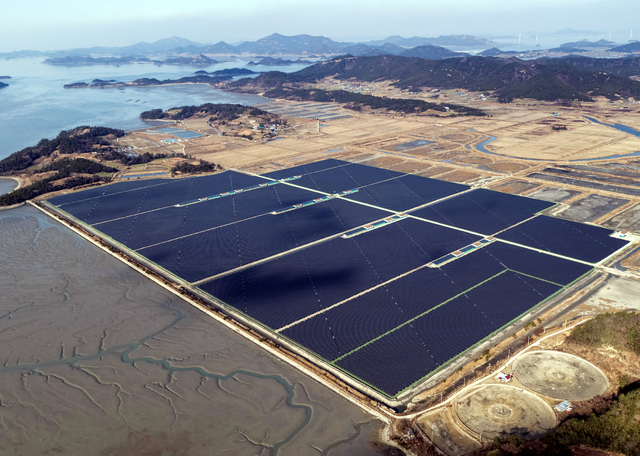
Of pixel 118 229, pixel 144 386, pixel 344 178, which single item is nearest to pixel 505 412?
pixel 144 386

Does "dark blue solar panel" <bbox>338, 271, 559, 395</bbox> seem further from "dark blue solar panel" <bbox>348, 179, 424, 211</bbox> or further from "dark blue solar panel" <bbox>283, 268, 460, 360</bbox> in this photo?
"dark blue solar panel" <bbox>348, 179, 424, 211</bbox>

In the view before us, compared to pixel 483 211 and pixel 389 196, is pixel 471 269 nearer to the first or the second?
pixel 483 211

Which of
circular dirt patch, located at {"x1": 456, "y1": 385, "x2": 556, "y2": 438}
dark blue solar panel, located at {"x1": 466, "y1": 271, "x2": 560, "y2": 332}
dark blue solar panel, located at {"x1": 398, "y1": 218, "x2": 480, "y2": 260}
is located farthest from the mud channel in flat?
dark blue solar panel, located at {"x1": 398, "y1": 218, "x2": 480, "y2": 260}

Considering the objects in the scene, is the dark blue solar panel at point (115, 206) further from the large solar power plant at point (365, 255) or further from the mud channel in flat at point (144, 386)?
the mud channel in flat at point (144, 386)

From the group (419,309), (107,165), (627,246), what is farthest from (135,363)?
(107,165)

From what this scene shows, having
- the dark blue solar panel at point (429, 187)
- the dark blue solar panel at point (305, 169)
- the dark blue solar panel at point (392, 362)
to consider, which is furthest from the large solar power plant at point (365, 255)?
the dark blue solar panel at point (305, 169)

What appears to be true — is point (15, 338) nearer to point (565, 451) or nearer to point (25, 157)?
point (565, 451)
